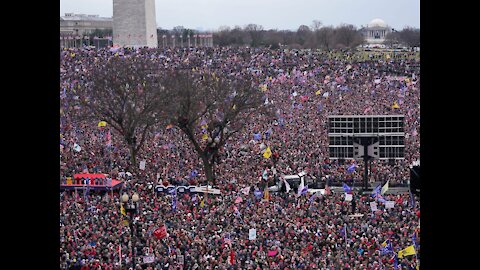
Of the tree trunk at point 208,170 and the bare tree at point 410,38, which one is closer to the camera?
the tree trunk at point 208,170

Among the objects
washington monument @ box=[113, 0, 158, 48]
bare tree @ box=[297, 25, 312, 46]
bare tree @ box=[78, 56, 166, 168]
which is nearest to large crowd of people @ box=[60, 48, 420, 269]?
bare tree @ box=[78, 56, 166, 168]

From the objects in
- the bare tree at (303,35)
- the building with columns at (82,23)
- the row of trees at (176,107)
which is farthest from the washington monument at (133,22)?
the building with columns at (82,23)

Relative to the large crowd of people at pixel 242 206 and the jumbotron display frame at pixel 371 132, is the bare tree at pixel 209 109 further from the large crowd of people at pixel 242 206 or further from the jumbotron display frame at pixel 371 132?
the jumbotron display frame at pixel 371 132

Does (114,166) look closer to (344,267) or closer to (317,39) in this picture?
(344,267)

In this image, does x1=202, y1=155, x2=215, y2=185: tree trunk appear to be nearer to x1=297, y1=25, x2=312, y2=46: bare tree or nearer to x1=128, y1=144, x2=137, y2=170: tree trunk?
x1=128, y1=144, x2=137, y2=170: tree trunk

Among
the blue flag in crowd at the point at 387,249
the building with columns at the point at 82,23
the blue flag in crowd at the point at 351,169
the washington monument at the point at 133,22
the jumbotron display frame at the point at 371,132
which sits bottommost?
the blue flag in crowd at the point at 387,249

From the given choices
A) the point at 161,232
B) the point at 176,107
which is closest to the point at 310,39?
the point at 176,107

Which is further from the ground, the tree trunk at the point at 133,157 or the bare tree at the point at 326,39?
the bare tree at the point at 326,39
